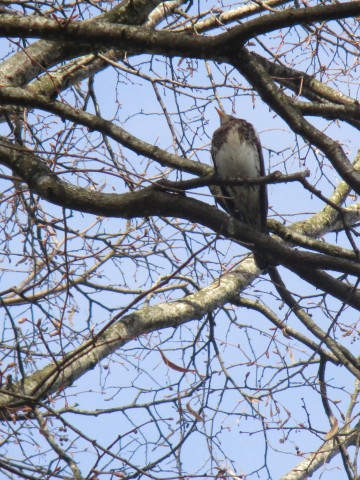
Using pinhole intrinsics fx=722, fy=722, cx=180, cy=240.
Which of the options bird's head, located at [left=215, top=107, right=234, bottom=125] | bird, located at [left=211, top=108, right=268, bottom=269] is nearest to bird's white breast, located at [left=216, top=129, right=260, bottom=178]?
bird, located at [left=211, top=108, right=268, bottom=269]

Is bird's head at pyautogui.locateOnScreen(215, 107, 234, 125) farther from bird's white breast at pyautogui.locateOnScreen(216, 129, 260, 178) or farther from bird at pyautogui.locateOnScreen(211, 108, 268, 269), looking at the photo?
bird's white breast at pyautogui.locateOnScreen(216, 129, 260, 178)

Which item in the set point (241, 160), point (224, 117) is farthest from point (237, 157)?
point (224, 117)

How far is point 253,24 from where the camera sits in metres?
3.01

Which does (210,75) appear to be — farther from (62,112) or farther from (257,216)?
(62,112)

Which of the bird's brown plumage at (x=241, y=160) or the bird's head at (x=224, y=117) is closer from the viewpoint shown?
the bird's brown plumage at (x=241, y=160)

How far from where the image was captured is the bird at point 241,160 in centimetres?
526

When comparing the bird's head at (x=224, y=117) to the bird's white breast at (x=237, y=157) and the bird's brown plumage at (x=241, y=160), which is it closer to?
the bird's brown plumage at (x=241, y=160)

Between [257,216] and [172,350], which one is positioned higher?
[257,216]

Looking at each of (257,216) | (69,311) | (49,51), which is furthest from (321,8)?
(69,311)

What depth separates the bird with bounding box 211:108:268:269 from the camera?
17.3ft

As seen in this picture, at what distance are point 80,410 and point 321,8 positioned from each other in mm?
2530

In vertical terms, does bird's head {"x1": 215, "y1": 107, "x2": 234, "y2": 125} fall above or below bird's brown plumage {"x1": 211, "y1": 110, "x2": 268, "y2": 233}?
above

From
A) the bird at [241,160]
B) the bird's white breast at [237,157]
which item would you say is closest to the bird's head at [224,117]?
the bird at [241,160]

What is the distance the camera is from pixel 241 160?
5.25 meters
